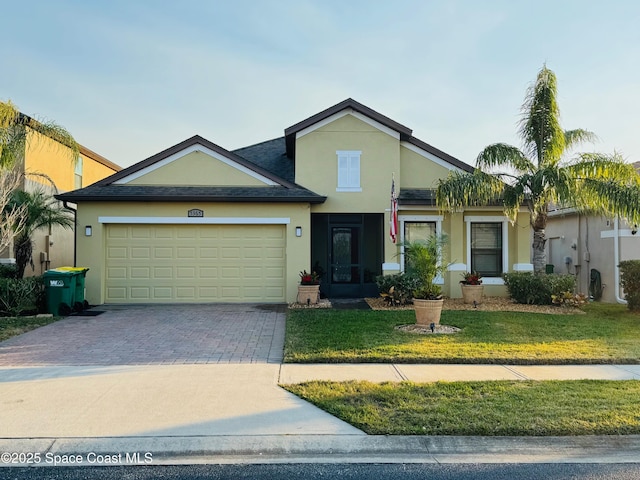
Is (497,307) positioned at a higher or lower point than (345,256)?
lower

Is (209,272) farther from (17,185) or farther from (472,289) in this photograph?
(472,289)

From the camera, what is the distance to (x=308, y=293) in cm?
1314

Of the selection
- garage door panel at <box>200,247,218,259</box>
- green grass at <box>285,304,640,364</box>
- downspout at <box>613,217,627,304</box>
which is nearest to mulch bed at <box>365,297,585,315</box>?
green grass at <box>285,304,640,364</box>

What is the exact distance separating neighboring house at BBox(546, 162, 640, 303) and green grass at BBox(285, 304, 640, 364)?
3.64m

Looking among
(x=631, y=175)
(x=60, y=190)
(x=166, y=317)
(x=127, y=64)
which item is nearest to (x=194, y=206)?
(x=166, y=317)

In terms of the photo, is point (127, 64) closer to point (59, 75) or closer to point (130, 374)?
point (59, 75)

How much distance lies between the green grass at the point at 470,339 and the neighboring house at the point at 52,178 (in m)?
9.38

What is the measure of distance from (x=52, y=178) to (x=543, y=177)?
53.0 ft

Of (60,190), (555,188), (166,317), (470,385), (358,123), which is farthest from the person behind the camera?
(60,190)

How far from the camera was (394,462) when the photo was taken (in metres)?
4.20

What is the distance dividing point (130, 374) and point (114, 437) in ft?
7.13

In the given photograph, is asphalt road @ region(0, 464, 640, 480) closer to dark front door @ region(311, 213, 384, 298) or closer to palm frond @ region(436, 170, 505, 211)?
palm frond @ region(436, 170, 505, 211)

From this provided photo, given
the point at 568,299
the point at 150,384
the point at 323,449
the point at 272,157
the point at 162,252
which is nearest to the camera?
the point at 323,449

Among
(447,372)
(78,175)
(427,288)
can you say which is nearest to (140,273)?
(78,175)
